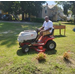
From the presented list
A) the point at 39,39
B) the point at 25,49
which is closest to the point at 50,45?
the point at 39,39

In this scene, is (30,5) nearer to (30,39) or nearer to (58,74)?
(30,39)

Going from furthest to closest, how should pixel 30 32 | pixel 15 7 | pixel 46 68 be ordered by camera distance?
pixel 15 7 < pixel 30 32 < pixel 46 68

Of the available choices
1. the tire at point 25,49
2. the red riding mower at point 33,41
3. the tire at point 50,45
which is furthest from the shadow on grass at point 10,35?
the tire at point 50,45

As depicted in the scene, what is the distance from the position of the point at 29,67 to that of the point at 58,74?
0.89 m

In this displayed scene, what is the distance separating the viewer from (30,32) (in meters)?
4.84

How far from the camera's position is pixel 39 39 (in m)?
5.22

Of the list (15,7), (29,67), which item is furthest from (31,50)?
(15,7)

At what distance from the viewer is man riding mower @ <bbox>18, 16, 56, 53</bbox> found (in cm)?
474

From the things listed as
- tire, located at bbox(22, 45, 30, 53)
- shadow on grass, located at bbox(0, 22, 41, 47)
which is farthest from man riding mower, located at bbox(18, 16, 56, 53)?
shadow on grass, located at bbox(0, 22, 41, 47)

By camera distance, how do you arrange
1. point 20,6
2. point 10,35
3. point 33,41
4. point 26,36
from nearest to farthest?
point 26,36, point 33,41, point 10,35, point 20,6

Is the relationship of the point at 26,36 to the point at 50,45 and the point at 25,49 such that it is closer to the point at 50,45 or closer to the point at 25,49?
the point at 25,49

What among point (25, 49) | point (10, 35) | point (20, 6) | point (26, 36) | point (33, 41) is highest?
point (20, 6)

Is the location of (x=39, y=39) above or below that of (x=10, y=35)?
above

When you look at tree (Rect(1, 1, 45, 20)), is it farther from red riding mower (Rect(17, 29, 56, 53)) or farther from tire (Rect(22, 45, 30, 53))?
tire (Rect(22, 45, 30, 53))
